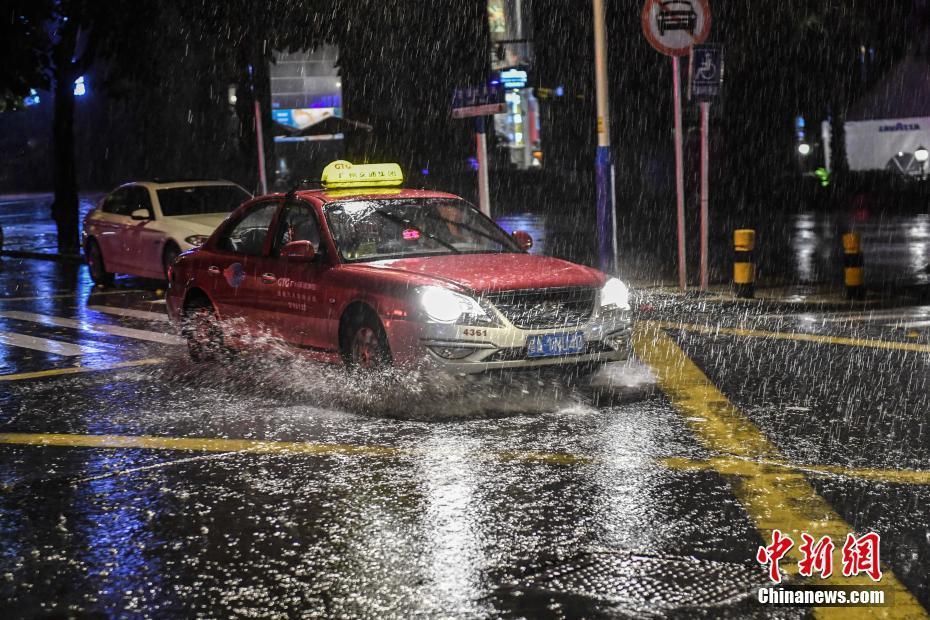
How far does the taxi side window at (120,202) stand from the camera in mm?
18581

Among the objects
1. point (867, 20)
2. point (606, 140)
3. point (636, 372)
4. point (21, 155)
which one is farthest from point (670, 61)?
point (21, 155)

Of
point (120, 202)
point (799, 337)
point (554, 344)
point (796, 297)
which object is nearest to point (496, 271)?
point (554, 344)

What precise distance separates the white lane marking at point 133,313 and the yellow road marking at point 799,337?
5.42m

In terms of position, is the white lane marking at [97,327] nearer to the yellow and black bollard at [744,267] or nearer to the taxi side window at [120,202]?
the taxi side window at [120,202]

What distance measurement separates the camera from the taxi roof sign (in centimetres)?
1004

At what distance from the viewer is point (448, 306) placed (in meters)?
8.08

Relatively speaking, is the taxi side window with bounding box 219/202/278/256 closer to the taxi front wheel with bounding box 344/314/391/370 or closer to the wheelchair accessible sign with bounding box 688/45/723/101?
the taxi front wheel with bounding box 344/314/391/370

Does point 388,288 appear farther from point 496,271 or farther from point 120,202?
point 120,202

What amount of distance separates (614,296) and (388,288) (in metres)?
1.52

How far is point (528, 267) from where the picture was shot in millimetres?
8695

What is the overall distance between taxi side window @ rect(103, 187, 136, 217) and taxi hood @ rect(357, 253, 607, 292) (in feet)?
34.8

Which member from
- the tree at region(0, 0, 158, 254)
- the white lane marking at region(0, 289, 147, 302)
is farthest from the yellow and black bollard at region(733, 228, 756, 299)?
the tree at region(0, 0, 158, 254)

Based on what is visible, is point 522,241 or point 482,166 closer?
point 522,241

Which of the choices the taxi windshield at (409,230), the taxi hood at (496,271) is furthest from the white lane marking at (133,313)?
the taxi hood at (496,271)
